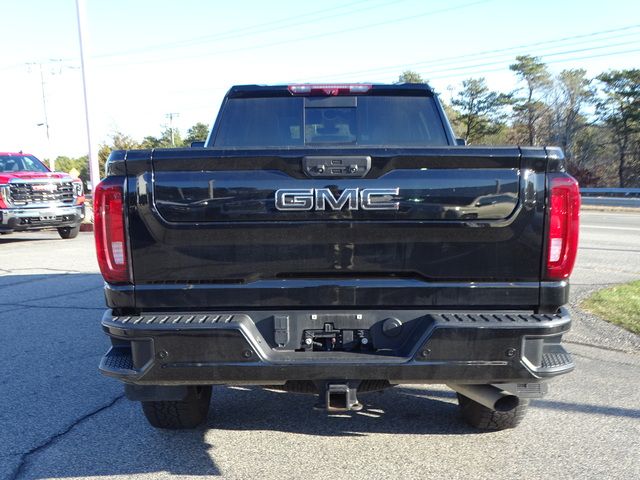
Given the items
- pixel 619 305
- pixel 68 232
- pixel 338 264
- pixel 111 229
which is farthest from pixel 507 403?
pixel 68 232

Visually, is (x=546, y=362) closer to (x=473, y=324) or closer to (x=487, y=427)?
(x=473, y=324)

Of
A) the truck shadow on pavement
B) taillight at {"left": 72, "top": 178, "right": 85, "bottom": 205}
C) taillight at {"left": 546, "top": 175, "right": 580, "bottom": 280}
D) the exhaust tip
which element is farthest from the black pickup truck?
taillight at {"left": 72, "top": 178, "right": 85, "bottom": 205}

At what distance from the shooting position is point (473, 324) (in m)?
2.71

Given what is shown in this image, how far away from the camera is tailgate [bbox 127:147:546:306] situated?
2762 mm

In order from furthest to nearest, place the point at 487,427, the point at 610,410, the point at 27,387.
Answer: the point at 27,387, the point at 610,410, the point at 487,427

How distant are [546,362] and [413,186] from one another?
1.09 metres

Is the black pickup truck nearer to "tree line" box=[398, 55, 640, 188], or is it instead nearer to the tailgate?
the tailgate

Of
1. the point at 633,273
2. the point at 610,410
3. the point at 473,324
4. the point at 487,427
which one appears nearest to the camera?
the point at 473,324

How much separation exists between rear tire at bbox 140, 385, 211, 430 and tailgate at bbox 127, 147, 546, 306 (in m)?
1.02

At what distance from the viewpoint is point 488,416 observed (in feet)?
11.9

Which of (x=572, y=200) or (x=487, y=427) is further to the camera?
(x=487, y=427)

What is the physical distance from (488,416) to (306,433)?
1.18 metres

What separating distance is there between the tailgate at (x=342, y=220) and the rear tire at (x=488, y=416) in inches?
43.9

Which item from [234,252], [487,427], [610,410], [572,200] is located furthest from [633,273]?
[234,252]
